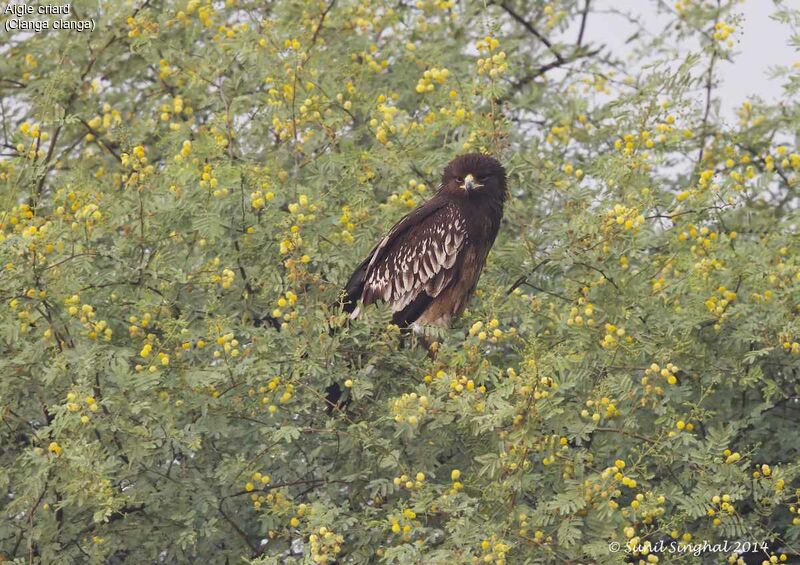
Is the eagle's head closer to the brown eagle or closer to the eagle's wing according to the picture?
the brown eagle

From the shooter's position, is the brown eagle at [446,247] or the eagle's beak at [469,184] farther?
the brown eagle at [446,247]

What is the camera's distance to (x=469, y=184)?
9398 millimetres

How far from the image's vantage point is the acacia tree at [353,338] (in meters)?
7.13

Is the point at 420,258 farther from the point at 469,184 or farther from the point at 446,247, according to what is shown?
the point at 469,184

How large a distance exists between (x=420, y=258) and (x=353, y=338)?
2.09 m

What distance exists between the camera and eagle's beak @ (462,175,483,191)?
939 centimetres

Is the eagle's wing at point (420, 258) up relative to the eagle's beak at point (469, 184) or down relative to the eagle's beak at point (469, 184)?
down

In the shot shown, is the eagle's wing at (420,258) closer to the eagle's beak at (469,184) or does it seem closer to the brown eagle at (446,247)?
the brown eagle at (446,247)

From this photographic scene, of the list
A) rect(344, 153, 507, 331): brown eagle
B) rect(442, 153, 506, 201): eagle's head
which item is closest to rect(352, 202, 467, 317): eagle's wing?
rect(344, 153, 507, 331): brown eagle

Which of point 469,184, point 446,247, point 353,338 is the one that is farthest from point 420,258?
point 353,338

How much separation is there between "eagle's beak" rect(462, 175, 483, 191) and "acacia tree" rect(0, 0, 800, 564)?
0.64 feet

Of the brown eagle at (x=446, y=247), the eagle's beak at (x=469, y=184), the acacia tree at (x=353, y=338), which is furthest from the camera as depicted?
the brown eagle at (x=446, y=247)

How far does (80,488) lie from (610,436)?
2.86 meters

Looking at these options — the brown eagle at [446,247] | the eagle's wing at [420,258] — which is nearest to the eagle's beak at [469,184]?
the brown eagle at [446,247]
